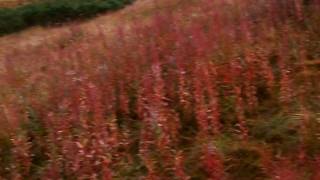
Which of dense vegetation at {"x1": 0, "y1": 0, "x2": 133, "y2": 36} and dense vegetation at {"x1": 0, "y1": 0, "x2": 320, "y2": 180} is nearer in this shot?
dense vegetation at {"x1": 0, "y1": 0, "x2": 320, "y2": 180}

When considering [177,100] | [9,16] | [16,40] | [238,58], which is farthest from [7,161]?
[9,16]

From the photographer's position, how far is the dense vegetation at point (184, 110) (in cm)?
358

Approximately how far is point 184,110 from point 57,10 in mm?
13481

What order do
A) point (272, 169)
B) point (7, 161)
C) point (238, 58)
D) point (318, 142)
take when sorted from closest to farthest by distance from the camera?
point (272, 169), point (318, 142), point (7, 161), point (238, 58)

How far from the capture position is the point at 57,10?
16.8m

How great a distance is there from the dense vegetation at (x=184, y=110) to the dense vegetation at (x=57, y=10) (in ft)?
37.1

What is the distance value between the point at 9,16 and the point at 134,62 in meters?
12.2

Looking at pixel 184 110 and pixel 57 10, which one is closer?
pixel 184 110

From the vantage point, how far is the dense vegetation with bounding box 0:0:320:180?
3576mm

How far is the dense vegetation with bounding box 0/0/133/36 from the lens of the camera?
1650 centimetres

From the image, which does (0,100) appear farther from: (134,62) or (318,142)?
(318,142)

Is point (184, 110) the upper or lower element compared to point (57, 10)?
lower

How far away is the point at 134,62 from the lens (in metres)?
5.02

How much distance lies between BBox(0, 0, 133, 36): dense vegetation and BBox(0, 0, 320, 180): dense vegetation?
11311 mm
